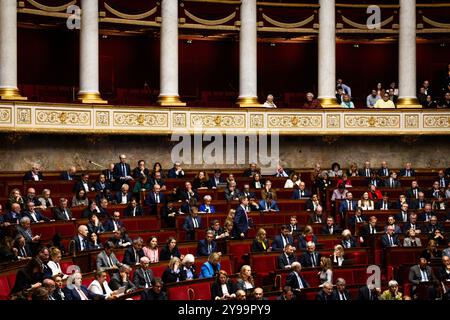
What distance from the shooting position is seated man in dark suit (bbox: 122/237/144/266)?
→ 679 inches

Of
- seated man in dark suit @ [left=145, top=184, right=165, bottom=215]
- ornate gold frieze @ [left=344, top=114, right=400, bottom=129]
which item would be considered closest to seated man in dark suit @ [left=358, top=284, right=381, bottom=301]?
seated man in dark suit @ [left=145, top=184, right=165, bottom=215]

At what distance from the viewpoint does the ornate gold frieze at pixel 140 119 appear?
24.8 m

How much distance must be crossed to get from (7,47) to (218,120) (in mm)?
5139

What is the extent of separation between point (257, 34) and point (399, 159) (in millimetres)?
4952

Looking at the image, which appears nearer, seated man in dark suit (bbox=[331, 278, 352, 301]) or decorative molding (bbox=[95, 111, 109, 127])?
seated man in dark suit (bbox=[331, 278, 352, 301])

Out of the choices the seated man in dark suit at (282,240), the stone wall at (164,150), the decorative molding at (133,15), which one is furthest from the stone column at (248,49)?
the seated man in dark suit at (282,240)

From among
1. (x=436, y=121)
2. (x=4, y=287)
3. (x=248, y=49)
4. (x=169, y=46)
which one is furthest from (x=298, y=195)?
(x=4, y=287)

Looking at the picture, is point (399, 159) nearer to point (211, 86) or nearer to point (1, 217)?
point (211, 86)

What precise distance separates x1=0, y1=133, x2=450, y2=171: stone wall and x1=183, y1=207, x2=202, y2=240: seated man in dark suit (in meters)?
5.33

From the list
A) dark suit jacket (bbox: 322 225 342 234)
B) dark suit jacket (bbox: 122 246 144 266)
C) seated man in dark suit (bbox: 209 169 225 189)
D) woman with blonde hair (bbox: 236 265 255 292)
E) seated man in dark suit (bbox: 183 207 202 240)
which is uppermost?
seated man in dark suit (bbox: 209 169 225 189)

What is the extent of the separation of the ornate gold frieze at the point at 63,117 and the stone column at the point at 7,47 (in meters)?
0.56

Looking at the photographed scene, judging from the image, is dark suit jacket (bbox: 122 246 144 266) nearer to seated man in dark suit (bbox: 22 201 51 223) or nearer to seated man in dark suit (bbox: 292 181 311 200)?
seated man in dark suit (bbox: 22 201 51 223)
